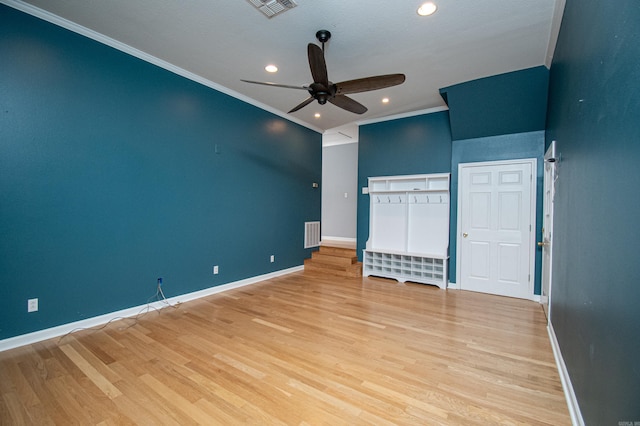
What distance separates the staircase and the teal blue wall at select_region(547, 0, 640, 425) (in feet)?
11.5

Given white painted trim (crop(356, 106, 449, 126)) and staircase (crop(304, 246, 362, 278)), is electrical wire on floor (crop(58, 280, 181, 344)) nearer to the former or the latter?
staircase (crop(304, 246, 362, 278))

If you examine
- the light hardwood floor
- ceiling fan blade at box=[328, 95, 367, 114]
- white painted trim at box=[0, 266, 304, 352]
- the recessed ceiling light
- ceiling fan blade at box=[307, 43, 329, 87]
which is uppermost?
the recessed ceiling light

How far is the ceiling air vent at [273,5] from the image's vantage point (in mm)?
2417

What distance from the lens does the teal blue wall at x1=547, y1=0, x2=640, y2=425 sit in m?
1.03

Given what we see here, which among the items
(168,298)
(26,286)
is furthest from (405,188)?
(26,286)

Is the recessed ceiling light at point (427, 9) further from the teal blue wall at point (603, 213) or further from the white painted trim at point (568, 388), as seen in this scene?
the white painted trim at point (568, 388)

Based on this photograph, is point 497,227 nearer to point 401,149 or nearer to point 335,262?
point 401,149

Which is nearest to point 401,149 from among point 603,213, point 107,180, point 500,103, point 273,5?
point 500,103

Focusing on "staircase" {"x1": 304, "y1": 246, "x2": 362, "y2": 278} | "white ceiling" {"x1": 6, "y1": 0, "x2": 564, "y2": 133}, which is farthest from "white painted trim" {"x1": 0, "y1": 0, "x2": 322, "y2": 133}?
"staircase" {"x1": 304, "y1": 246, "x2": 362, "y2": 278}

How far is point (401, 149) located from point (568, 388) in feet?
14.1

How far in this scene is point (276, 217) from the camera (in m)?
5.31

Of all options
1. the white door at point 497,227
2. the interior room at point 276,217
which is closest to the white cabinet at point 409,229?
the interior room at point 276,217

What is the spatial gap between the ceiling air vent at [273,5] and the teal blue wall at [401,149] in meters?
3.46

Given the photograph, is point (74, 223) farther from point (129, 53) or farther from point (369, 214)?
point (369, 214)
